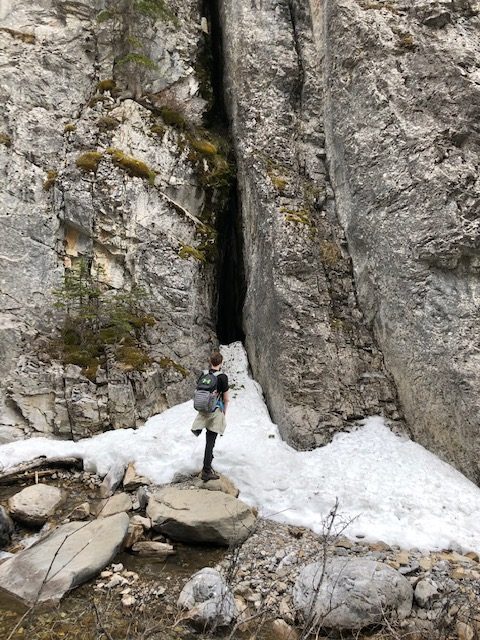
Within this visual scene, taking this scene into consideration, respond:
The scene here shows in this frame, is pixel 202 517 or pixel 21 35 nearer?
pixel 202 517

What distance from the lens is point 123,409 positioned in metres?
10.2

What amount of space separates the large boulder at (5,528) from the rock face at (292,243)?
17.3 feet

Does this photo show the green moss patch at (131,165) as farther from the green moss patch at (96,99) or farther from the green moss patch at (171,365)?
the green moss patch at (171,365)

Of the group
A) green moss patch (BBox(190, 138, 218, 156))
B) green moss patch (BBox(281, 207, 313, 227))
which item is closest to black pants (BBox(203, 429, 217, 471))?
green moss patch (BBox(281, 207, 313, 227))

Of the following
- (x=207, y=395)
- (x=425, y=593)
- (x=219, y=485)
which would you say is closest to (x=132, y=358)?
(x=207, y=395)

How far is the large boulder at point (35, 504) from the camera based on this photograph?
673 cm

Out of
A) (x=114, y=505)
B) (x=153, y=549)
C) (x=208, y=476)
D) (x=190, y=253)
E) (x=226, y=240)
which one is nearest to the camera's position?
(x=153, y=549)

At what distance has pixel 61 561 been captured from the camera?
537cm

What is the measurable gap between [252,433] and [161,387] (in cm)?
272

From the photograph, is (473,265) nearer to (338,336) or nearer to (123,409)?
(338,336)

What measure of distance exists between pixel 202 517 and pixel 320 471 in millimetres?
2666

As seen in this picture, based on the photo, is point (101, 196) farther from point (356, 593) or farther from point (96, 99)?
point (356, 593)

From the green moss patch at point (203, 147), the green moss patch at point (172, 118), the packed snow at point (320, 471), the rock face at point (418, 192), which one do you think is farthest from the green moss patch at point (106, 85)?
the packed snow at point (320, 471)

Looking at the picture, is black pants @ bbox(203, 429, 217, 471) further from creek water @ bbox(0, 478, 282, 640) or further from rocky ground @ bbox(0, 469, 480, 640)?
creek water @ bbox(0, 478, 282, 640)
